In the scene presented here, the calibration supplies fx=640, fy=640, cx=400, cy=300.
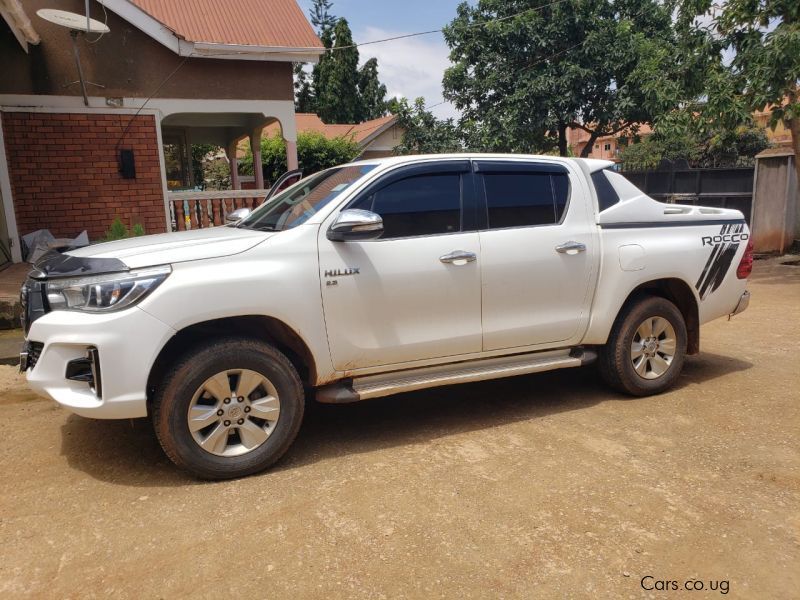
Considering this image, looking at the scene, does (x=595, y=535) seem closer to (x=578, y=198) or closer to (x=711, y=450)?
(x=711, y=450)

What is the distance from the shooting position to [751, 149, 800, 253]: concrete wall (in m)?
12.3

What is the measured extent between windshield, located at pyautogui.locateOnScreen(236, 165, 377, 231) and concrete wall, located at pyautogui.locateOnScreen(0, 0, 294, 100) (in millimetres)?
6146

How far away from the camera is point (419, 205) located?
13.8 ft

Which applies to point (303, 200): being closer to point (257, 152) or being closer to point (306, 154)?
point (257, 152)

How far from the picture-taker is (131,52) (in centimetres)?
945

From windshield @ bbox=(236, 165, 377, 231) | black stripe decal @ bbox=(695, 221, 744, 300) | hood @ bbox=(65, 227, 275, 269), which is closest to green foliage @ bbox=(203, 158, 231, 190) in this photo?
windshield @ bbox=(236, 165, 377, 231)

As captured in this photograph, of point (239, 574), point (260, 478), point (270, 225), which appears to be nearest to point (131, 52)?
point (270, 225)

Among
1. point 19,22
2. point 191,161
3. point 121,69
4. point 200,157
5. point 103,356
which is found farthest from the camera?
point 200,157

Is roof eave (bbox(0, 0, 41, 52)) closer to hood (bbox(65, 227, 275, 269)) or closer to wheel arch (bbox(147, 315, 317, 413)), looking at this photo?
hood (bbox(65, 227, 275, 269))

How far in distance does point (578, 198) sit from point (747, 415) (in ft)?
6.42

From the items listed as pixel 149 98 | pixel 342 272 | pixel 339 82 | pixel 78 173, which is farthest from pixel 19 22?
pixel 339 82

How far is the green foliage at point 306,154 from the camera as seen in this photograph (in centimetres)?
2420

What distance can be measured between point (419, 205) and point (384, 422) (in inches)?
62.0

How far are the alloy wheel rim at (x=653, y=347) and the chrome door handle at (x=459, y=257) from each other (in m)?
1.57
